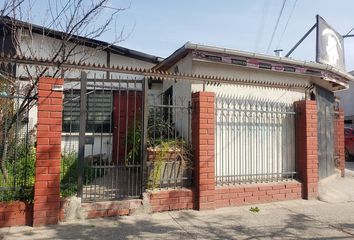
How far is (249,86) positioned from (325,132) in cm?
293

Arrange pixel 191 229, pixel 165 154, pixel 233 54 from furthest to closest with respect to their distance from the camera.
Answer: pixel 233 54, pixel 165 154, pixel 191 229

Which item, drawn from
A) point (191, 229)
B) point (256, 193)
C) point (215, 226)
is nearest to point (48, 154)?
point (191, 229)

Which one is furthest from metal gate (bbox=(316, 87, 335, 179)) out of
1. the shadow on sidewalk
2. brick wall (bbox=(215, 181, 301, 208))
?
the shadow on sidewalk

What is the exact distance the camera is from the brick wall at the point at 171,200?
5809 mm

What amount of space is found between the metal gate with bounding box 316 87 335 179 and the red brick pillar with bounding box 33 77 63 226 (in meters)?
6.23

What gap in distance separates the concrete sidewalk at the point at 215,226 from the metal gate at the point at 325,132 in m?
2.50

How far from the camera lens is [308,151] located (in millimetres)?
7227

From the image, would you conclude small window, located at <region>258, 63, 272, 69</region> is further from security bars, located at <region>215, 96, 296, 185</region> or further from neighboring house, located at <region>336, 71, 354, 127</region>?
neighboring house, located at <region>336, 71, 354, 127</region>

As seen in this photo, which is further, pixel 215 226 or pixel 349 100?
pixel 349 100

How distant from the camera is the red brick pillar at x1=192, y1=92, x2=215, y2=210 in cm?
605

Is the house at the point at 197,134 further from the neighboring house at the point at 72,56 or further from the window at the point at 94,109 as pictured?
the neighboring house at the point at 72,56

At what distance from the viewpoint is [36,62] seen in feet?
16.7

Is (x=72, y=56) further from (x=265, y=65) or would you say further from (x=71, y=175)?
(x=265, y=65)

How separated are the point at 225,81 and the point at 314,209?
289cm
